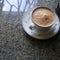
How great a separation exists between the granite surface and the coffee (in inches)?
3.9

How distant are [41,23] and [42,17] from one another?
0.10 feet

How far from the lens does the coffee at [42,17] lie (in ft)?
2.48

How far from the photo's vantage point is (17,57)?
2.52ft

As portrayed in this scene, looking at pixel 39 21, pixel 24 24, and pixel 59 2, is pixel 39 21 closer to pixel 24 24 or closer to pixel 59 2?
pixel 24 24

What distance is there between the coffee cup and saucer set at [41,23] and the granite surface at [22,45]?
→ 3cm

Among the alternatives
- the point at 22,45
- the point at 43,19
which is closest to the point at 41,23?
the point at 43,19

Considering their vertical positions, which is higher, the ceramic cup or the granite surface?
the ceramic cup

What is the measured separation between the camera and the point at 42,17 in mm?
764

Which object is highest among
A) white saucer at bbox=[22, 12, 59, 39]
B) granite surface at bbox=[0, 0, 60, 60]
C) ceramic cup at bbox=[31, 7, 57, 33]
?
ceramic cup at bbox=[31, 7, 57, 33]

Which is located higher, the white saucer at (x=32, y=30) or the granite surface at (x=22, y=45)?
the white saucer at (x=32, y=30)

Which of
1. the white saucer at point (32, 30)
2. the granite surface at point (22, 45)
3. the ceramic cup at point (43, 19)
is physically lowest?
the granite surface at point (22, 45)

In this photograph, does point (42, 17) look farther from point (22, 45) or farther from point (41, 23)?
point (22, 45)

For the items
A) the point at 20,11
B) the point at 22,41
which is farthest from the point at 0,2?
the point at 22,41

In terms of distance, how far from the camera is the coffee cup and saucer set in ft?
2.49
